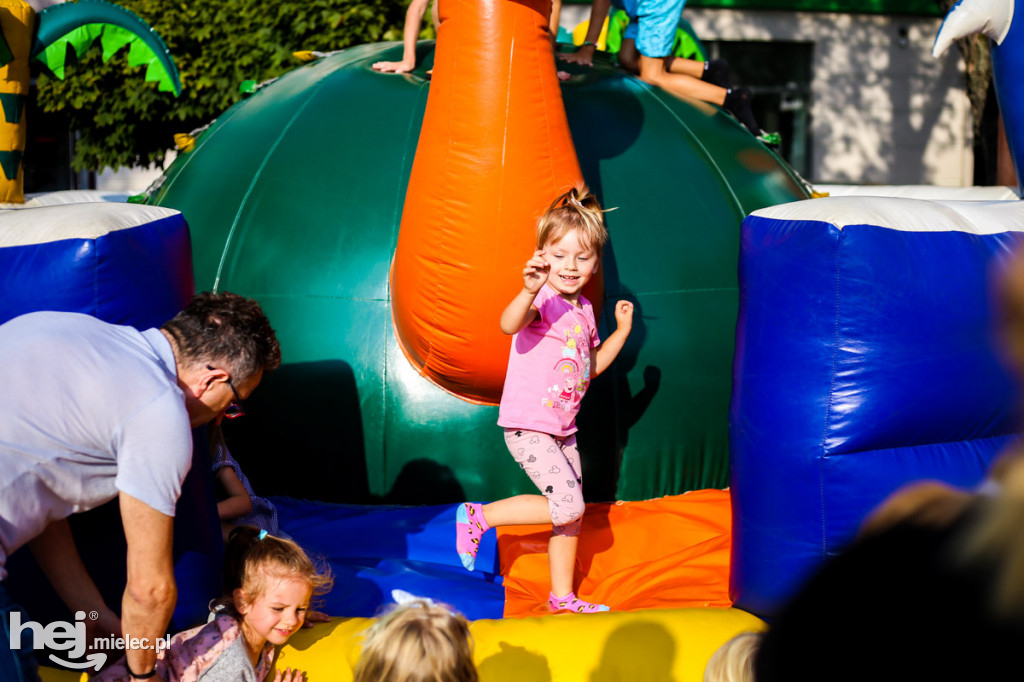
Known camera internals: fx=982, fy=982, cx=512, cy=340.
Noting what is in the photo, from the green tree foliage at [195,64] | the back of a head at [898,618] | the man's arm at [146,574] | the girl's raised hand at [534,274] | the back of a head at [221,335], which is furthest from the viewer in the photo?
the green tree foliage at [195,64]

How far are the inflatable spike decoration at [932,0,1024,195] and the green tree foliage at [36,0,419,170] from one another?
4840 millimetres

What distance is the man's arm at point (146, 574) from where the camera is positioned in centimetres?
200

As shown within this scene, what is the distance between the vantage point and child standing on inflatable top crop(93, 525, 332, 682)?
2.41 meters

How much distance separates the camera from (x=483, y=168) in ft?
9.68

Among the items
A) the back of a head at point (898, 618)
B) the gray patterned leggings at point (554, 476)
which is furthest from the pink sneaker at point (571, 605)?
the back of a head at point (898, 618)

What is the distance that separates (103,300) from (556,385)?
1315mm

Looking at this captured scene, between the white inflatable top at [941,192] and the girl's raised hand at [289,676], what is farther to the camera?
the white inflatable top at [941,192]

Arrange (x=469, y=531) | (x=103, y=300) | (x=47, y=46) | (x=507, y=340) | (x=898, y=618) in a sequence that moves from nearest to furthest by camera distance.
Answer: (x=898, y=618)
(x=103, y=300)
(x=507, y=340)
(x=469, y=531)
(x=47, y=46)

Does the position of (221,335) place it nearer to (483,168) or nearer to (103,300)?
(103,300)

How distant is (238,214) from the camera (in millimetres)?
3898

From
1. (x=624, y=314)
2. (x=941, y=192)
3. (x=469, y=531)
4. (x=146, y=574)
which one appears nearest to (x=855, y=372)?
(x=624, y=314)

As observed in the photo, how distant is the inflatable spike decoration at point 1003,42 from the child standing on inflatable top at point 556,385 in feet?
6.36

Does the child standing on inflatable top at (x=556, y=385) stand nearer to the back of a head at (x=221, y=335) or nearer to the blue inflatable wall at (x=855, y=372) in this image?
the blue inflatable wall at (x=855, y=372)

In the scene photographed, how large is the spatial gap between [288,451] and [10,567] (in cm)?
125
